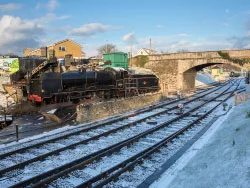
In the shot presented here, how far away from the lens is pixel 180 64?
3494cm

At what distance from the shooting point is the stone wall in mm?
14938

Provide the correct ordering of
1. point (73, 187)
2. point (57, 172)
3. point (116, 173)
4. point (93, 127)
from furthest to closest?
point (93, 127), point (57, 172), point (116, 173), point (73, 187)

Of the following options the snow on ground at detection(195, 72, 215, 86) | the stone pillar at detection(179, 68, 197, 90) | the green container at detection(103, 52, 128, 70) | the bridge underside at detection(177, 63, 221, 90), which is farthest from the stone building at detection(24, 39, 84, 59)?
the bridge underside at detection(177, 63, 221, 90)

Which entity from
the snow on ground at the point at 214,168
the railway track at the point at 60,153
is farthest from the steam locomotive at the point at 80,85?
the snow on ground at the point at 214,168

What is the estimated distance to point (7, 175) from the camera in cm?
748

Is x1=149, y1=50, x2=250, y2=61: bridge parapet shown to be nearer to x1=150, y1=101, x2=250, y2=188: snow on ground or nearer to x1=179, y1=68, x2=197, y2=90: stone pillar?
x1=179, y1=68, x2=197, y2=90: stone pillar

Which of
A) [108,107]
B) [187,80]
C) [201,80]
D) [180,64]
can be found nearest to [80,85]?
[108,107]

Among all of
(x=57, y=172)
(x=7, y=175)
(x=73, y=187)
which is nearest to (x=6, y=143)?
(x=7, y=175)

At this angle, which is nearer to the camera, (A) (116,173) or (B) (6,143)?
(A) (116,173)

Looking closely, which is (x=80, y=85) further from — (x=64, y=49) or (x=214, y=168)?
(x=64, y=49)

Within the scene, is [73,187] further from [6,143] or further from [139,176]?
[6,143]

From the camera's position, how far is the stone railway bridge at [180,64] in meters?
32.7

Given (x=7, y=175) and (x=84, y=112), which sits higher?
(x=84, y=112)

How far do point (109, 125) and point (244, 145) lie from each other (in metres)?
7.97
